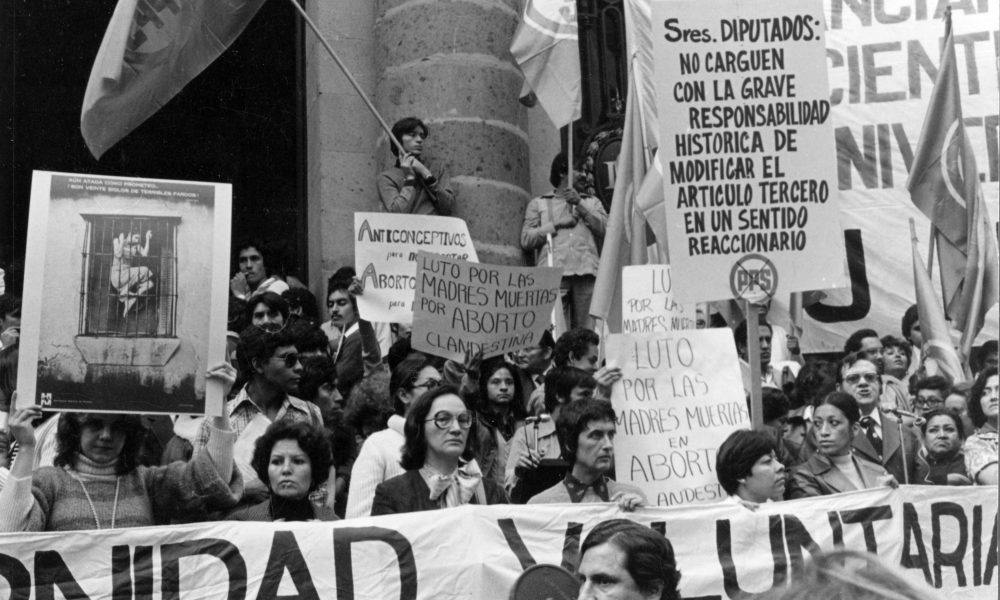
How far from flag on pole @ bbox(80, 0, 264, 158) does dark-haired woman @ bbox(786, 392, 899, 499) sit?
12.0 feet

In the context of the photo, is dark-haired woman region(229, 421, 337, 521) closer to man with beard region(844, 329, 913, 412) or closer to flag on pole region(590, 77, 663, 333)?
flag on pole region(590, 77, 663, 333)

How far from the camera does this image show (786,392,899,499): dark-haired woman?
23.5ft

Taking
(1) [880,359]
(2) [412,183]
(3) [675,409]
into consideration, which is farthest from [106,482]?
(1) [880,359]

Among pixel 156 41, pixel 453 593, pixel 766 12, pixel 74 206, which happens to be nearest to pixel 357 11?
pixel 156 41

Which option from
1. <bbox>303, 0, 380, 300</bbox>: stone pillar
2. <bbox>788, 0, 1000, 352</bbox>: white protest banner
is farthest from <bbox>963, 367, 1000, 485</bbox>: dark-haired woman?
<bbox>303, 0, 380, 300</bbox>: stone pillar

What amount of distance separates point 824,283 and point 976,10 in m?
5.36

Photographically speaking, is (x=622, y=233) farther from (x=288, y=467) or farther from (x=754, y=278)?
(x=288, y=467)

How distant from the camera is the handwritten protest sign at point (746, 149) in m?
7.67

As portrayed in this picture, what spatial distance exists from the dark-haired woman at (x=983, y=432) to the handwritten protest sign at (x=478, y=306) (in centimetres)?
218

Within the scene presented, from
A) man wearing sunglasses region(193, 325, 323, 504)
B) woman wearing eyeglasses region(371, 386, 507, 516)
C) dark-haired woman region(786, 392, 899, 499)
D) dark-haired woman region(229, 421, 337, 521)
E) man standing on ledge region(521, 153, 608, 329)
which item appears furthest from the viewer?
man standing on ledge region(521, 153, 608, 329)

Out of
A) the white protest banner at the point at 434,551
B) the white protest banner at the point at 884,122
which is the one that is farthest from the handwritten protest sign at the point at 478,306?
the white protest banner at the point at 884,122

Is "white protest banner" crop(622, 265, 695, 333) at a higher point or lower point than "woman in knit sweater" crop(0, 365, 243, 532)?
higher

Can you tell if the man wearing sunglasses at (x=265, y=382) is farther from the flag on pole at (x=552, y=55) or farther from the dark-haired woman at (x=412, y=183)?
the flag on pole at (x=552, y=55)

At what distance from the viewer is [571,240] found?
1116 cm
